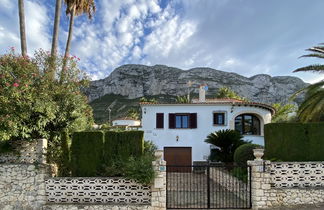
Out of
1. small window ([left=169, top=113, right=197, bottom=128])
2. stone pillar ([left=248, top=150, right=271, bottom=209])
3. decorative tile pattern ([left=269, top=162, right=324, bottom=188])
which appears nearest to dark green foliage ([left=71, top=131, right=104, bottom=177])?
stone pillar ([left=248, top=150, right=271, bottom=209])

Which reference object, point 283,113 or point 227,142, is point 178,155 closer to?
point 227,142

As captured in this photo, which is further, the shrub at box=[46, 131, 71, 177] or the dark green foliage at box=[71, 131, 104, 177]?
the shrub at box=[46, 131, 71, 177]

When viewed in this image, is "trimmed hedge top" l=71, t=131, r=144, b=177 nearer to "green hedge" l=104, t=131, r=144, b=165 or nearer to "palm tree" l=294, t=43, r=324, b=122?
"green hedge" l=104, t=131, r=144, b=165

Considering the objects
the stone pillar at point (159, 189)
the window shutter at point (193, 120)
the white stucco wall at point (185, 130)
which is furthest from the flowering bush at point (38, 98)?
the window shutter at point (193, 120)

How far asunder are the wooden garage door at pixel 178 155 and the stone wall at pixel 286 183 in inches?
334

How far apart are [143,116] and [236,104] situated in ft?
25.0

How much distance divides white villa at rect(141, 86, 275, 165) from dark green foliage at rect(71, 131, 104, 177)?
326 inches

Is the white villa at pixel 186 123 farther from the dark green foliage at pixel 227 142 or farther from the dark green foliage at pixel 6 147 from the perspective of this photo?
the dark green foliage at pixel 6 147

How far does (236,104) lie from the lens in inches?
586

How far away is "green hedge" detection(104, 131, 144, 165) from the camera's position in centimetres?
676

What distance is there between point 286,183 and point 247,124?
384 inches

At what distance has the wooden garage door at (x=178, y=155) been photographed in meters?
14.8

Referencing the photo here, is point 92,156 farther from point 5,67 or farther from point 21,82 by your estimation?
point 5,67

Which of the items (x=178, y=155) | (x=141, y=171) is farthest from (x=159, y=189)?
(x=178, y=155)
